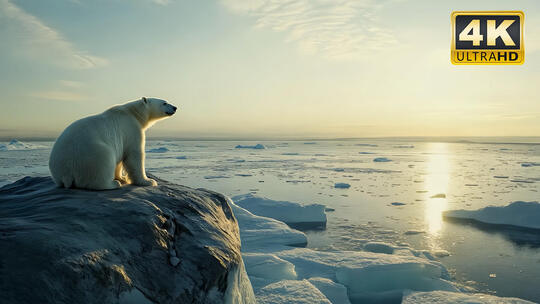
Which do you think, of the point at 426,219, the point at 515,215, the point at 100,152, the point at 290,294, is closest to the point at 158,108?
the point at 100,152

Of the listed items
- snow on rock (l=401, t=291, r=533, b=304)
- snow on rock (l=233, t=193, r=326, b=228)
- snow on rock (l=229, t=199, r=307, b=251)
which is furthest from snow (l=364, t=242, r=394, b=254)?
snow on rock (l=233, t=193, r=326, b=228)

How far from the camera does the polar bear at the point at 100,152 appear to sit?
240 centimetres

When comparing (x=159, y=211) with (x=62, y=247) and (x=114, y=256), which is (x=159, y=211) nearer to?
(x=114, y=256)

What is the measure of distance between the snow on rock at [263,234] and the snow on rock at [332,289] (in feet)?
6.40

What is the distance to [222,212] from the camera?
3070mm

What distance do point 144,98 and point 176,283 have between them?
6.88 ft

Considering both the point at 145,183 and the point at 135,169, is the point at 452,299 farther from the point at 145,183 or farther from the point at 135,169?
the point at 135,169

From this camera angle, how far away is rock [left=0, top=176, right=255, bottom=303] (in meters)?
1.34

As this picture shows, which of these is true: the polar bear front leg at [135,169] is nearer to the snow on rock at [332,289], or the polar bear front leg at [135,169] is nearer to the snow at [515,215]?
the snow on rock at [332,289]

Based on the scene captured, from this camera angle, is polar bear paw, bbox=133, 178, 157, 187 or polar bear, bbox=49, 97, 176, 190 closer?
polar bear, bbox=49, 97, 176, 190

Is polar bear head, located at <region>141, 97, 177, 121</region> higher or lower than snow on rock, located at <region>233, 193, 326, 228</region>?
higher

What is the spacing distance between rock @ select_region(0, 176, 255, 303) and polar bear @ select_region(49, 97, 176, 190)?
112 millimetres

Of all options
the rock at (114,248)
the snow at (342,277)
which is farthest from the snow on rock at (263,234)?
the rock at (114,248)

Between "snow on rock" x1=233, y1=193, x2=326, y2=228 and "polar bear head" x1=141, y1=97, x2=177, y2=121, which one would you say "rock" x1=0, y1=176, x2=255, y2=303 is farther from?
"snow on rock" x1=233, y1=193, x2=326, y2=228
